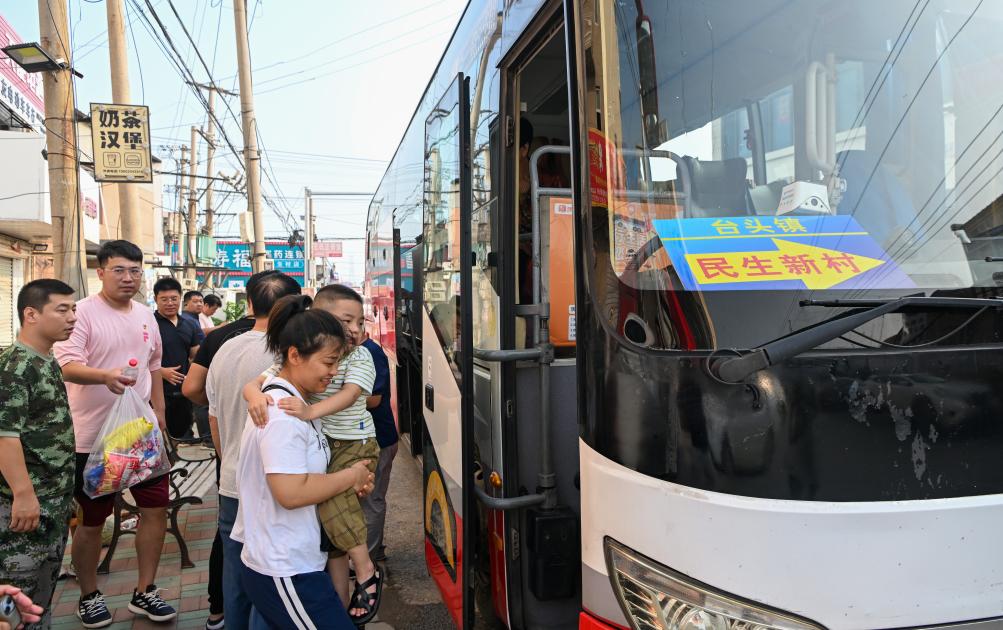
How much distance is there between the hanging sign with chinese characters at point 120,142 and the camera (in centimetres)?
762

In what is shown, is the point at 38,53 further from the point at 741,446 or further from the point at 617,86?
the point at 741,446

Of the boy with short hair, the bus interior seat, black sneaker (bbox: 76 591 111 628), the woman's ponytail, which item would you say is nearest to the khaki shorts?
the boy with short hair

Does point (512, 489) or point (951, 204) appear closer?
point (951, 204)

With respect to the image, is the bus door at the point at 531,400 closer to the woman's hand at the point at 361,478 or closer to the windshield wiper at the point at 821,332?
the woman's hand at the point at 361,478

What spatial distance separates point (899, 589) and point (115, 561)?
14.9 ft

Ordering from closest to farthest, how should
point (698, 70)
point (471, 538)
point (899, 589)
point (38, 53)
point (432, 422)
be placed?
point (899, 589), point (698, 70), point (471, 538), point (432, 422), point (38, 53)

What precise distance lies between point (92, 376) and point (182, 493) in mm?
2738

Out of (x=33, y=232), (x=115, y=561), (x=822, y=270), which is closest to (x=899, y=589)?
(x=822, y=270)

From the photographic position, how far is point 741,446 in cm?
150

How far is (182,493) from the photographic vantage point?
5703 mm

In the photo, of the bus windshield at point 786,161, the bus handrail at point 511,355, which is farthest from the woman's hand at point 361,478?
the bus windshield at point 786,161

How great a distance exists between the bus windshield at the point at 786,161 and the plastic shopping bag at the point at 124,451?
277 centimetres

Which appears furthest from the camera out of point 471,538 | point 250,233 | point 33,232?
point 250,233

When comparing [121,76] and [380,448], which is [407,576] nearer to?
[380,448]
